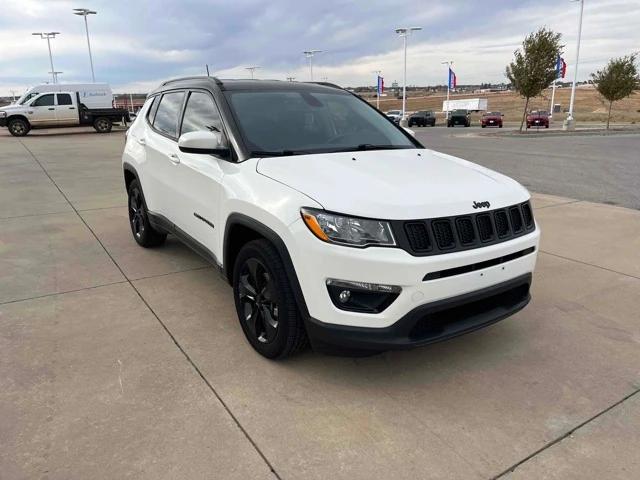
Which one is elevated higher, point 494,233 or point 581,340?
point 494,233

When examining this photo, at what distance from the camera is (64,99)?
2531 cm

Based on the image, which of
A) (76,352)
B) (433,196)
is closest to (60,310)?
(76,352)

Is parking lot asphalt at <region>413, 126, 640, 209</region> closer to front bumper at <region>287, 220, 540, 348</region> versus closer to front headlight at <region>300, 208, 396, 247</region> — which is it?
front bumper at <region>287, 220, 540, 348</region>

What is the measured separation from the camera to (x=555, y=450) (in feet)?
8.23

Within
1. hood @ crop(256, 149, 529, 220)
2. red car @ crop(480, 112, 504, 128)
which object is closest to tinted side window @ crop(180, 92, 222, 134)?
hood @ crop(256, 149, 529, 220)

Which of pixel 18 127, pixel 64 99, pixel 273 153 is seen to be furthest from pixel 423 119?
pixel 273 153

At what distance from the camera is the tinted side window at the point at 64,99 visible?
2522 centimetres

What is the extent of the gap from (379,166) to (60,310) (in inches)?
109

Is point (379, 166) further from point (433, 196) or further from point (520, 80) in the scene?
point (520, 80)

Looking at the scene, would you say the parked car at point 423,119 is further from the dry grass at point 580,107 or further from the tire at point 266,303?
the tire at point 266,303

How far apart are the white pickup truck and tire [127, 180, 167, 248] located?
2268 cm

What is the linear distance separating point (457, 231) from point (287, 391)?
132 centimetres

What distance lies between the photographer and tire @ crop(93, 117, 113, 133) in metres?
26.3

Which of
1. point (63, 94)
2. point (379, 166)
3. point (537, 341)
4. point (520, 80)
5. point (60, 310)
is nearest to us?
point (379, 166)
